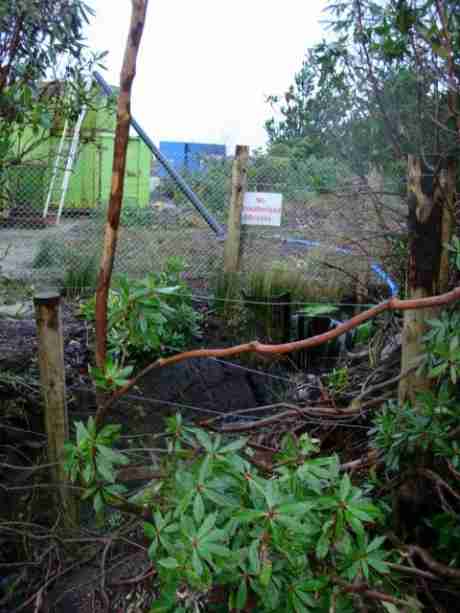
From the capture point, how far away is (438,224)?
A: 2.20 m

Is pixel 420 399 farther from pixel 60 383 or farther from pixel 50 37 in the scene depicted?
pixel 50 37

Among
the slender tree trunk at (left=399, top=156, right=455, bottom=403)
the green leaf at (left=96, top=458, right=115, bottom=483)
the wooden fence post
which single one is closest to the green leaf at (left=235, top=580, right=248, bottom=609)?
the green leaf at (left=96, top=458, right=115, bottom=483)

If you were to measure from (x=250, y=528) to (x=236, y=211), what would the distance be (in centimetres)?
610

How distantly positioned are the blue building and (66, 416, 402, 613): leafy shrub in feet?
21.4

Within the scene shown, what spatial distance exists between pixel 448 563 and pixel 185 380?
9.95 ft

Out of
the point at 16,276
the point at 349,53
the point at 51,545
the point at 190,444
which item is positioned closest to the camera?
the point at 190,444

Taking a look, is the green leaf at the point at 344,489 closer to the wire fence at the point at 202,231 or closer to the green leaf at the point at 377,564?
the green leaf at the point at 377,564

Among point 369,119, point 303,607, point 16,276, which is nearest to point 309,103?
point 369,119

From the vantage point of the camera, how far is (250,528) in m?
1.53

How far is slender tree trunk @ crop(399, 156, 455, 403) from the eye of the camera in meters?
2.19

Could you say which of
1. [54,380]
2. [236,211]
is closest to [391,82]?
[54,380]

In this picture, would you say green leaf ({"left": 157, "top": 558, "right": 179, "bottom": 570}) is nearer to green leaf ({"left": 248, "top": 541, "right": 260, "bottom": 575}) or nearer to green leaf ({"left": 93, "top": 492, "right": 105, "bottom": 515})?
green leaf ({"left": 248, "top": 541, "right": 260, "bottom": 575})

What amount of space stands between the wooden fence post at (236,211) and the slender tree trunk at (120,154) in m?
5.65

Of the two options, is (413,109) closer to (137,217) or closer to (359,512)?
(359,512)
